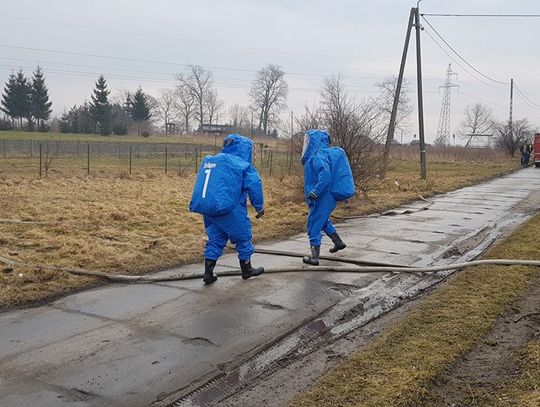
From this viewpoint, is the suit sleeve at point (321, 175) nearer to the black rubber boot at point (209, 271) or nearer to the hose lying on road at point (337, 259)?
the hose lying on road at point (337, 259)

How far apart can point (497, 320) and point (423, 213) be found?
880cm

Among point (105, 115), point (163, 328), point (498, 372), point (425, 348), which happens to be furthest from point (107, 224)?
point (105, 115)

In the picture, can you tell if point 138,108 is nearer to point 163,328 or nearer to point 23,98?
point 23,98

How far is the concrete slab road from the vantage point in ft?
12.5

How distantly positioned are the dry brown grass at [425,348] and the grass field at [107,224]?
3476 millimetres

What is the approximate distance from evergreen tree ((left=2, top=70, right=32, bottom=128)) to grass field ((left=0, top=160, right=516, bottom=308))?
62722 millimetres

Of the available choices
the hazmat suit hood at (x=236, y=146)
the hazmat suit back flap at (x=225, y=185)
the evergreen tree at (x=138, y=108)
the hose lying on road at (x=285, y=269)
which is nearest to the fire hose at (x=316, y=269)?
the hose lying on road at (x=285, y=269)

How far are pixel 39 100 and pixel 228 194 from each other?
260ft

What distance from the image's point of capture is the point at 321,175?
730 cm

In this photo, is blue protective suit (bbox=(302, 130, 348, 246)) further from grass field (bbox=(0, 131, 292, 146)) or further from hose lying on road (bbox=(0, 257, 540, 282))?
grass field (bbox=(0, 131, 292, 146))

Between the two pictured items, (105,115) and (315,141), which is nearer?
(315,141)

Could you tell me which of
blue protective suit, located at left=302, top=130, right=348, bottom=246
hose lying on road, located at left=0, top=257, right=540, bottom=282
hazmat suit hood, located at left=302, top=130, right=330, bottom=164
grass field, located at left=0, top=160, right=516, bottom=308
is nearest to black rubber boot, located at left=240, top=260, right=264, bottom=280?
hose lying on road, located at left=0, top=257, right=540, bottom=282

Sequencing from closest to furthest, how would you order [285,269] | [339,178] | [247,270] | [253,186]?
[253,186], [247,270], [285,269], [339,178]

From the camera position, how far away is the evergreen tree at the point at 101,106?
79562mm
